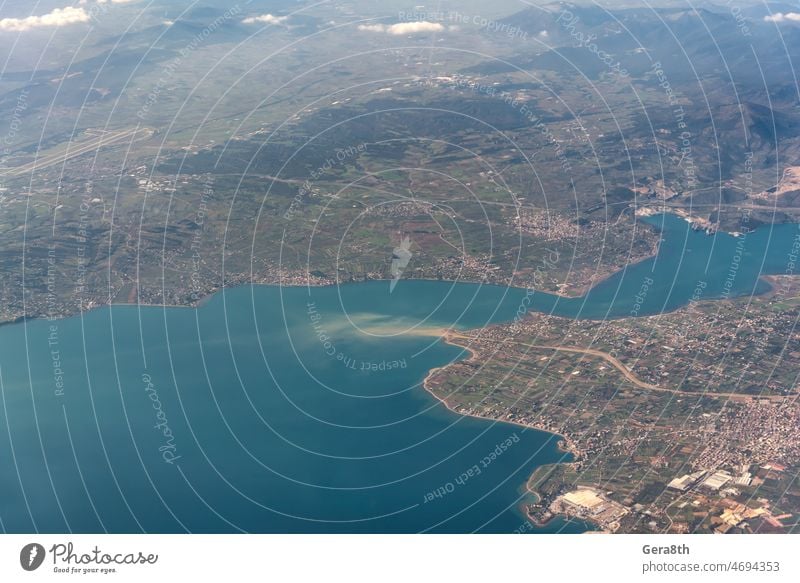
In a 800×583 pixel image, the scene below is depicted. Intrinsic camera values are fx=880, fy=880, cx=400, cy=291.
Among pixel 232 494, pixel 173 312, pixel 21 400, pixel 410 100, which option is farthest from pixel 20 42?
pixel 232 494

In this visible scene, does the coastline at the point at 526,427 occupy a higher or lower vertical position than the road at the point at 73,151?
lower

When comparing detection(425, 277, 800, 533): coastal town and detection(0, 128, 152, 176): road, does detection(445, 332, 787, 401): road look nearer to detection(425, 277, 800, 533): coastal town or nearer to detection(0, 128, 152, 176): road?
detection(425, 277, 800, 533): coastal town

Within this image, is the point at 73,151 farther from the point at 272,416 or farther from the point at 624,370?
the point at 624,370

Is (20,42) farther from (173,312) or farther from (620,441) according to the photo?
(620,441)

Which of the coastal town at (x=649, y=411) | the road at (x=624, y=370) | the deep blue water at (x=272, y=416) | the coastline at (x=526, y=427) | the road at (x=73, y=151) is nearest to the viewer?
the coastal town at (x=649, y=411)

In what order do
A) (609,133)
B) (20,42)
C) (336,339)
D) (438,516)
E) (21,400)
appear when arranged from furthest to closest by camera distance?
(20,42) < (609,133) < (336,339) < (21,400) < (438,516)

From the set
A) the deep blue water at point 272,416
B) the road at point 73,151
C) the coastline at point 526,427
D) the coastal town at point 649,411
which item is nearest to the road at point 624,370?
the coastal town at point 649,411

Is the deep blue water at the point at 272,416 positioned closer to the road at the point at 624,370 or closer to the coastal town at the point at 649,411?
the coastal town at the point at 649,411

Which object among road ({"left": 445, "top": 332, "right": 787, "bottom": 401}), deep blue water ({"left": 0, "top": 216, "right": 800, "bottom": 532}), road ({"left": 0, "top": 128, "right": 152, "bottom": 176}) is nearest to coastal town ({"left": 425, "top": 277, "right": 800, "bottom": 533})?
road ({"left": 445, "top": 332, "right": 787, "bottom": 401})

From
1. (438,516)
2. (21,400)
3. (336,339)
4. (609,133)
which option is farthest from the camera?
(609,133)
